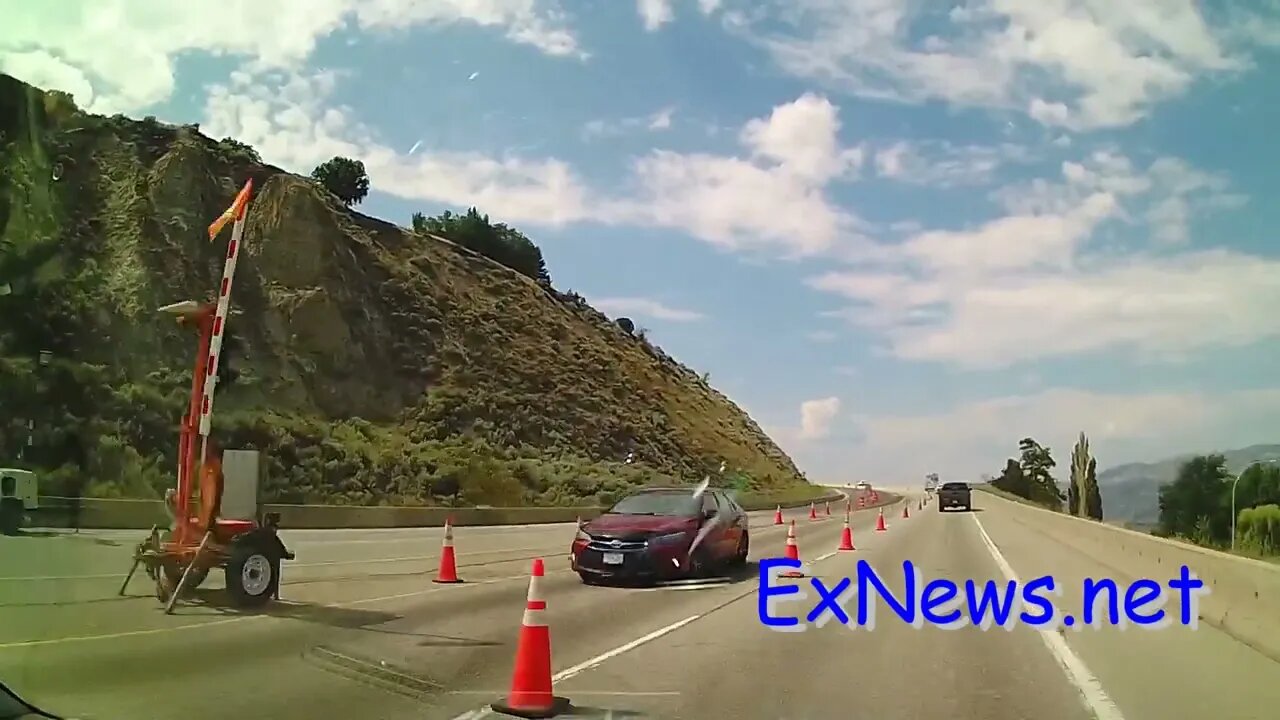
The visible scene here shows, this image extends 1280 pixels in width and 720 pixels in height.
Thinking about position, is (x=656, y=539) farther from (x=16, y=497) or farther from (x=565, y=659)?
(x=16, y=497)

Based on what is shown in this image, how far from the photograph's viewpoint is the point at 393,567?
68.9ft

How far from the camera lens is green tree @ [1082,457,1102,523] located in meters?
61.8

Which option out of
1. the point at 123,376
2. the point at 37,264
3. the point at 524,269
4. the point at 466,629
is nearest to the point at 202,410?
the point at 466,629

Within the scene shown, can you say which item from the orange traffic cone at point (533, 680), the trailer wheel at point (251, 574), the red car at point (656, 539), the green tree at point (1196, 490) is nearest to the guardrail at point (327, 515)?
the trailer wheel at point (251, 574)

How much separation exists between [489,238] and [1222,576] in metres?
90.9

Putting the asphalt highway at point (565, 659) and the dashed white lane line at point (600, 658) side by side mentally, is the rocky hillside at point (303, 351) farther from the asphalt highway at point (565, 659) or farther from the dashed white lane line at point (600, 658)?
the dashed white lane line at point (600, 658)

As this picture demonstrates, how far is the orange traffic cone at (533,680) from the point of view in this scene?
8.62m

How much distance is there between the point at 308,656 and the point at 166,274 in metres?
25.3

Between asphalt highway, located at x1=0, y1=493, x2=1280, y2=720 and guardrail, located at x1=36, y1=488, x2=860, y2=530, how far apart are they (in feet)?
7.66

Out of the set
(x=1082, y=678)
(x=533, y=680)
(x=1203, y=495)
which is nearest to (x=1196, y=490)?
(x=1203, y=495)

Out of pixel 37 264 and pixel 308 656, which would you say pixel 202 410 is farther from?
pixel 37 264

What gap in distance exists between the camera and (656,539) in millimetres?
18547

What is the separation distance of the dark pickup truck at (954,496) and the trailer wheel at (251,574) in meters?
59.6

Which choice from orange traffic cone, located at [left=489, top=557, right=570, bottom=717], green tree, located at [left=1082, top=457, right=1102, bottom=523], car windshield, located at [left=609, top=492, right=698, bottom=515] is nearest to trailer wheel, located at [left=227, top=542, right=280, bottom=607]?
orange traffic cone, located at [left=489, top=557, right=570, bottom=717]
